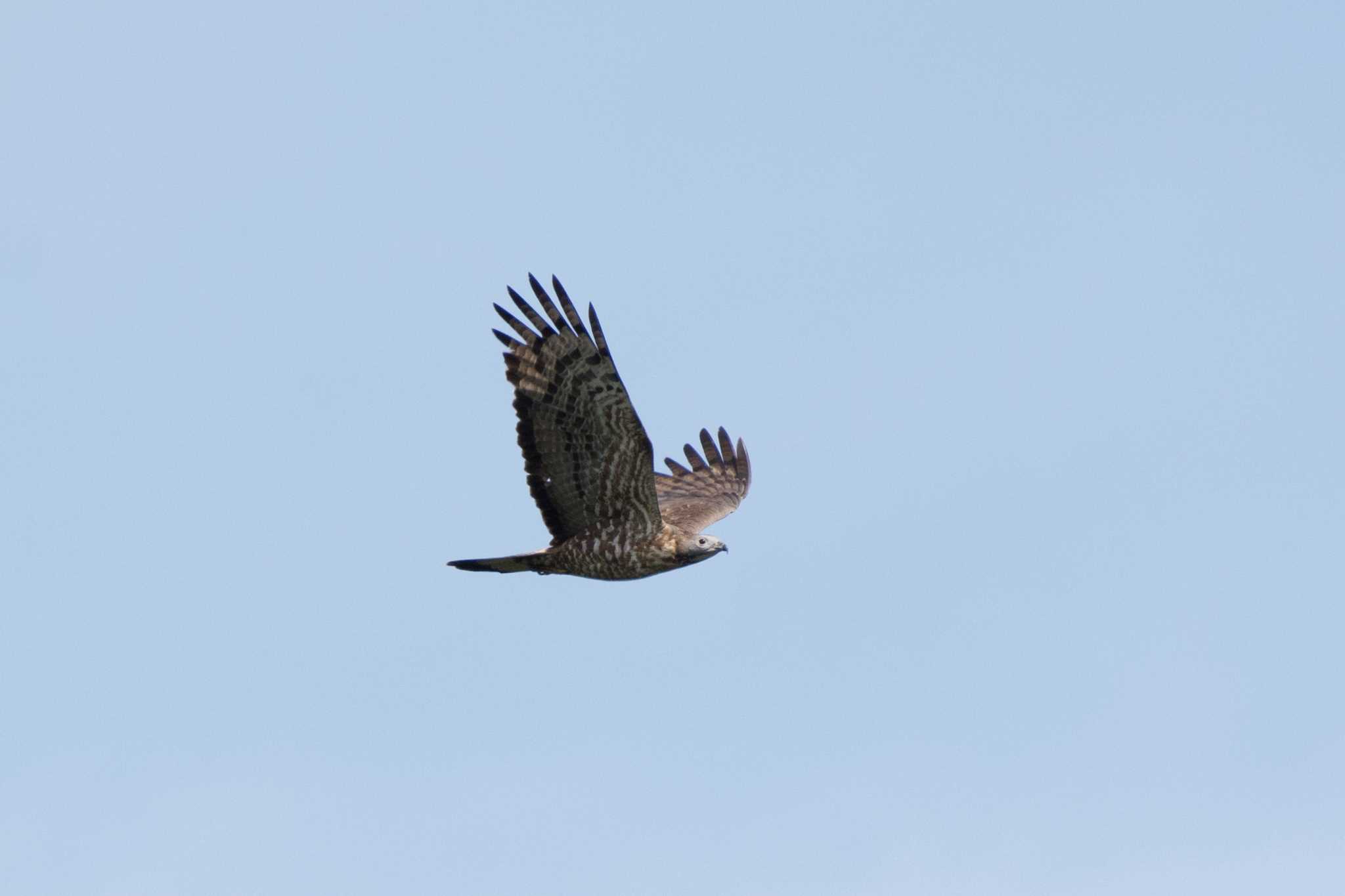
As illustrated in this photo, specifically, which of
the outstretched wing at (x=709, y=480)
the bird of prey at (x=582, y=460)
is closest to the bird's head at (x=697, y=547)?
the bird of prey at (x=582, y=460)

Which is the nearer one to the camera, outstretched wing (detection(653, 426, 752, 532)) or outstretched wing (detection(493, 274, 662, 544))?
outstretched wing (detection(493, 274, 662, 544))

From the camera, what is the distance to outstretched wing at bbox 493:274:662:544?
21.6 meters

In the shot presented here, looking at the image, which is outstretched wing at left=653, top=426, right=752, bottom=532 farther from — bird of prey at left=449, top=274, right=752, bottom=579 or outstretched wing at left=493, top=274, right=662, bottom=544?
outstretched wing at left=493, top=274, right=662, bottom=544

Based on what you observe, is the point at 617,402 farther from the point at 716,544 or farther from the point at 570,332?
the point at 716,544

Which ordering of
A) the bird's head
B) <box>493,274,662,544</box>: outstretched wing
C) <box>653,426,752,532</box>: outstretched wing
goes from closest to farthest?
<box>493,274,662,544</box>: outstretched wing, the bird's head, <box>653,426,752,532</box>: outstretched wing

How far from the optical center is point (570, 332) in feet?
70.9

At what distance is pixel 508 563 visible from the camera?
75.7 feet

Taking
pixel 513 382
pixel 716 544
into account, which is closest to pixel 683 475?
pixel 716 544

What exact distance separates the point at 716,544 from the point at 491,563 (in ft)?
7.62

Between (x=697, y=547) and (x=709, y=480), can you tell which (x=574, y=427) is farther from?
(x=709, y=480)

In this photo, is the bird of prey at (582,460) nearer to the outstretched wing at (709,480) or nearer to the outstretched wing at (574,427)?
the outstretched wing at (574,427)

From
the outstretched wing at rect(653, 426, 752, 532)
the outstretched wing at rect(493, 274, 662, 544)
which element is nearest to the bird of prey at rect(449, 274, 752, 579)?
the outstretched wing at rect(493, 274, 662, 544)

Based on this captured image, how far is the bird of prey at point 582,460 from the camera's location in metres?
A: 21.7

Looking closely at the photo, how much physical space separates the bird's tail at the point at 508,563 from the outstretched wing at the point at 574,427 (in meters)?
0.37
